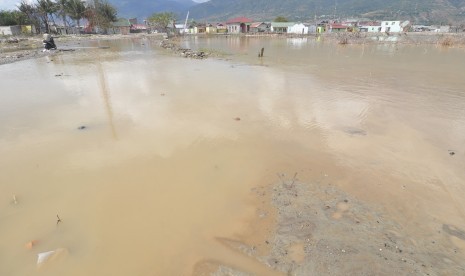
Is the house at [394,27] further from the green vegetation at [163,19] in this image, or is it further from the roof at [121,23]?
the roof at [121,23]

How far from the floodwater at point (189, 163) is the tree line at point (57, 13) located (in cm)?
7600

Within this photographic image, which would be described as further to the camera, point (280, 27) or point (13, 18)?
point (280, 27)

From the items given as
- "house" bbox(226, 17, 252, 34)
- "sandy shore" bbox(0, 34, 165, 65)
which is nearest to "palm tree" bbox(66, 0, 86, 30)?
"sandy shore" bbox(0, 34, 165, 65)

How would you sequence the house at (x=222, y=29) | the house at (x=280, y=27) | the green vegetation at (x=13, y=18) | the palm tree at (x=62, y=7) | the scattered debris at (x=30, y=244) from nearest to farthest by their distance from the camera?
1. the scattered debris at (x=30, y=244)
2. the green vegetation at (x=13, y=18)
3. the palm tree at (x=62, y=7)
4. the house at (x=280, y=27)
5. the house at (x=222, y=29)

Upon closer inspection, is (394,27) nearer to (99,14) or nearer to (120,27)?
(120,27)

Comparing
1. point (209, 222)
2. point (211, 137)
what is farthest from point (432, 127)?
point (209, 222)

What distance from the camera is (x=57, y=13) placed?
78312mm

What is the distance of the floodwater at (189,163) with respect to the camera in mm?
4383

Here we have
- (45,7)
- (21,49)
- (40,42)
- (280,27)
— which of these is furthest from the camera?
(280,27)

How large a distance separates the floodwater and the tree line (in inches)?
2992

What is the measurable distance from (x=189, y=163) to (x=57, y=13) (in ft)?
303

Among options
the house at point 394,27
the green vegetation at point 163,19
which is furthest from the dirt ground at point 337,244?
the house at point 394,27

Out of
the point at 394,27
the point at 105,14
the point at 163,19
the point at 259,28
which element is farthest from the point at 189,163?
the point at 394,27

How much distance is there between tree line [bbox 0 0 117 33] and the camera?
72688 mm
